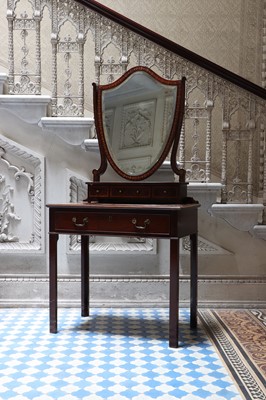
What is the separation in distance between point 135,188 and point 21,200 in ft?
3.59

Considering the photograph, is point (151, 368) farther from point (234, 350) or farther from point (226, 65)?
point (226, 65)

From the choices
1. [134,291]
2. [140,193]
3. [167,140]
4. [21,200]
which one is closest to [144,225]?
[140,193]

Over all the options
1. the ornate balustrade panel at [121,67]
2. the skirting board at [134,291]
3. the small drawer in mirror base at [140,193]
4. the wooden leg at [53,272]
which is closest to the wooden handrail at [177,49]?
the ornate balustrade panel at [121,67]

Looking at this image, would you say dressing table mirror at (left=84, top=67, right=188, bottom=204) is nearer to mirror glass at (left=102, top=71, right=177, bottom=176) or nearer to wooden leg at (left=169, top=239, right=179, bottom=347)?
mirror glass at (left=102, top=71, right=177, bottom=176)

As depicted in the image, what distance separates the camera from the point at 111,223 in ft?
11.0

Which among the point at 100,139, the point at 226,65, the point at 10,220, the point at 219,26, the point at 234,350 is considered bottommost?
the point at 234,350

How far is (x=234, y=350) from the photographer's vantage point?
3.16 m

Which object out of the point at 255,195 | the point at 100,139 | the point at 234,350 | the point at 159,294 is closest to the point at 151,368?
the point at 234,350

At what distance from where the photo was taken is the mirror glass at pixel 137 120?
3.69m

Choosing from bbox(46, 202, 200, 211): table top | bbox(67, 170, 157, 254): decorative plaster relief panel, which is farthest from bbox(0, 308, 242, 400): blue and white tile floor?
bbox(46, 202, 200, 211): table top

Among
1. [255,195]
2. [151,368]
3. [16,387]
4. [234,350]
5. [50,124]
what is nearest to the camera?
[16,387]

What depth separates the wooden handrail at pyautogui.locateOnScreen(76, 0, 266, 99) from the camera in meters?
3.91

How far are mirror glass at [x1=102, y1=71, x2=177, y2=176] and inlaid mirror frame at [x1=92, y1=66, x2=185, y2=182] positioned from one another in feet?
0.05

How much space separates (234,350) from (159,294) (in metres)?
1.14
